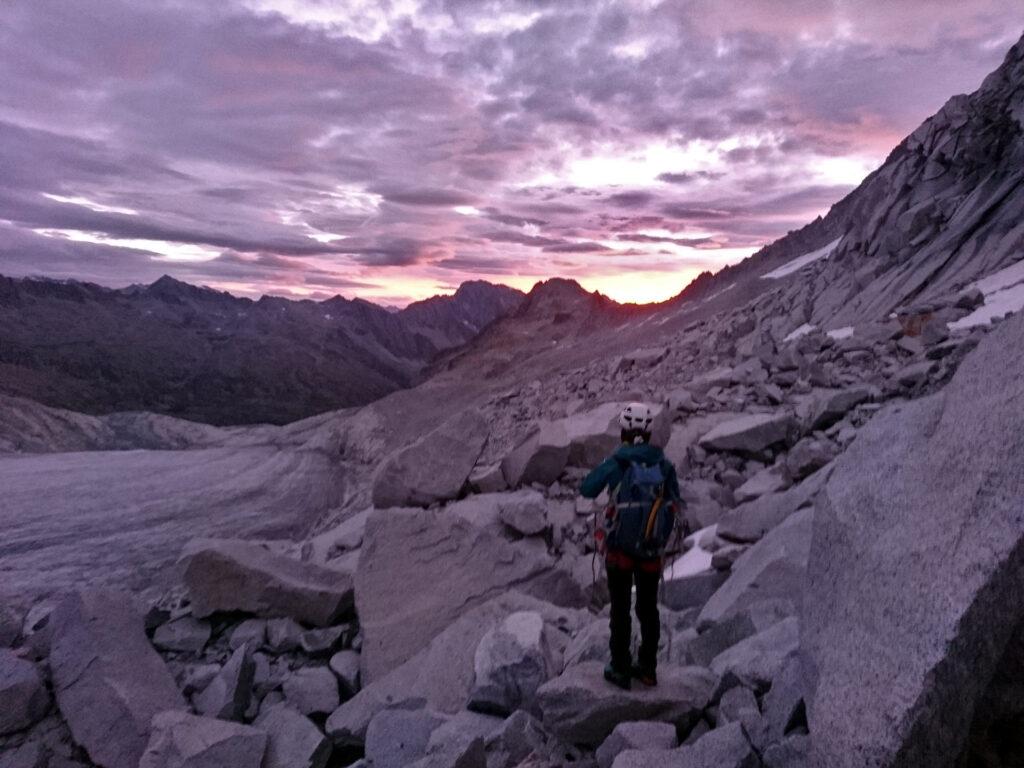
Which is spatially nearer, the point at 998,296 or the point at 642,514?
the point at 642,514

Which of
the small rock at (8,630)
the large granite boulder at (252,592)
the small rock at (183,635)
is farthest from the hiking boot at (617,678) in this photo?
the small rock at (8,630)

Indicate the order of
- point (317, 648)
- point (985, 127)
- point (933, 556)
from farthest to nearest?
point (985, 127) → point (317, 648) → point (933, 556)

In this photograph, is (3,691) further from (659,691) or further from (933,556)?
(933,556)

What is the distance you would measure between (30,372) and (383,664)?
20992 cm

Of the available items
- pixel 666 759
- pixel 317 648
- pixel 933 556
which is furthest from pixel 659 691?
pixel 317 648

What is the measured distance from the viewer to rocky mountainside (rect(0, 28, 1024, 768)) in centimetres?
352

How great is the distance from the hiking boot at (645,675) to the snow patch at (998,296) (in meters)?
16.3

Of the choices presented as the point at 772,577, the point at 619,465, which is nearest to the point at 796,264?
the point at 772,577

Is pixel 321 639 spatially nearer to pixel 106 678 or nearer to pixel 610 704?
pixel 106 678

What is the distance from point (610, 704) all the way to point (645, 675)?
0.47 meters

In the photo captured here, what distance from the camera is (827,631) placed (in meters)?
4.33

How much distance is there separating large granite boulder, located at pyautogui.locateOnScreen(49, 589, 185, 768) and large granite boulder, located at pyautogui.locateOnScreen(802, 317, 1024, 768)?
8.03 meters

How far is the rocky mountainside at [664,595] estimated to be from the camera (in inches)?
139

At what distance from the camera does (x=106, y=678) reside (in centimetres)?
864
